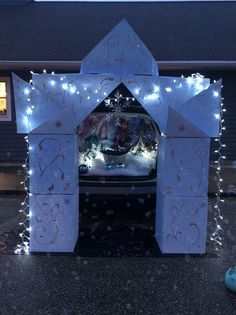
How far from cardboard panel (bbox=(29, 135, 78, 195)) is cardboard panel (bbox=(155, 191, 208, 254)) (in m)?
1.25

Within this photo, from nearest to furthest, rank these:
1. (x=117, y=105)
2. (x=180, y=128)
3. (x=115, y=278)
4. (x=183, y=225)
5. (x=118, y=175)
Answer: (x=115, y=278) < (x=180, y=128) < (x=183, y=225) < (x=118, y=175) < (x=117, y=105)

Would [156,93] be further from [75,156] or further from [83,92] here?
[75,156]

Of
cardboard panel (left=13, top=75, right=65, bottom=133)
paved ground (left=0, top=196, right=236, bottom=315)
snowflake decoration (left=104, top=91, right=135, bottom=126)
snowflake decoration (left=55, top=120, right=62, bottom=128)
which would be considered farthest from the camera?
snowflake decoration (left=104, top=91, right=135, bottom=126)

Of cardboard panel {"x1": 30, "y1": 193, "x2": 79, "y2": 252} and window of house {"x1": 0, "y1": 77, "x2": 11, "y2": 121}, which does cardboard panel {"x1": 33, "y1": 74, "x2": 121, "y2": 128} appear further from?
window of house {"x1": 0, "y1": 77, "x2": 11, "y2": 121}

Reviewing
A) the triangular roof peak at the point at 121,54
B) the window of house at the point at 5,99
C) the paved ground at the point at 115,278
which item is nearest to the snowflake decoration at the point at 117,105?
the triangular roof peak at the point at 121,54

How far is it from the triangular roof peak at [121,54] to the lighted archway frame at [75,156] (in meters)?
0.36

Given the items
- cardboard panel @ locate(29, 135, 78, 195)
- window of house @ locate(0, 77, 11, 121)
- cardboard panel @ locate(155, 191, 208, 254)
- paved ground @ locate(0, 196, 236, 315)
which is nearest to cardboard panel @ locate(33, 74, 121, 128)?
cardboard panel @ locate(29, 135, 78, 195)

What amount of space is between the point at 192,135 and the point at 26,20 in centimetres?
1044

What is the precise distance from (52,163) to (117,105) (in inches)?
70.4

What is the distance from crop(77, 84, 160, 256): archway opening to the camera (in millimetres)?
5992

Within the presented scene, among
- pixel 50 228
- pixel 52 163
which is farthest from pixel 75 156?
pixel 50 228

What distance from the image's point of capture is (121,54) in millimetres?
5719

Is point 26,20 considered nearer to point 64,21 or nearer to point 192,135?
point 64,21

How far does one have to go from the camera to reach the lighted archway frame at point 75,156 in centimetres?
523
